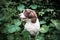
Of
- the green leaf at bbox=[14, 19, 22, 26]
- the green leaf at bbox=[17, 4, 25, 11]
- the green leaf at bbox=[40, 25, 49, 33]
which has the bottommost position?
the green leaf at bbox=[40, 25, 49, 33]

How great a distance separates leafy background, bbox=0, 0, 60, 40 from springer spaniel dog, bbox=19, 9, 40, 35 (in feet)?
0.23

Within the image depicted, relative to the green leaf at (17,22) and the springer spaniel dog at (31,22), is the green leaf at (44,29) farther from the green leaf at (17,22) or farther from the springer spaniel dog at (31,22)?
the green leaf at (17,22)

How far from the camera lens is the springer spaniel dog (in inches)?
106

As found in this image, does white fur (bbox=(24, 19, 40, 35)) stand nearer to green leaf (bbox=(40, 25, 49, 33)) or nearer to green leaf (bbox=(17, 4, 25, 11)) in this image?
green leaf (bbox=(40, 25, 49, 33))

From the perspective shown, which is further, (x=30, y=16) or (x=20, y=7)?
(x=20, y=7)

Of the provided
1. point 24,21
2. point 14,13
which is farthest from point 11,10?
point 24,21

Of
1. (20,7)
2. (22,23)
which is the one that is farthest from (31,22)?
(20,7)

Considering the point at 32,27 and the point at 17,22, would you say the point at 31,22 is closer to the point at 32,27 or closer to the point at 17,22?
the point at 32,27

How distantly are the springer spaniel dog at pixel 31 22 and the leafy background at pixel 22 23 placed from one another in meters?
0.07

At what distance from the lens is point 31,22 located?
8.86 feet

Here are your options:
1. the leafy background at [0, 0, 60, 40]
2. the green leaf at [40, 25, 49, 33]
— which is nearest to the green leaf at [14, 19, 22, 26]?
the leafy background at [0, 0, 60, 40]

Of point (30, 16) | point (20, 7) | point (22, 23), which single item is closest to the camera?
point (30, 16)

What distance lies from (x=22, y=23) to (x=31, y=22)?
0.55 feet

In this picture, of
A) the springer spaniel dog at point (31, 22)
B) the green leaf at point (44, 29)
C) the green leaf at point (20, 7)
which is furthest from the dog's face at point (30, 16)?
the green leaf at point (20, 7)
